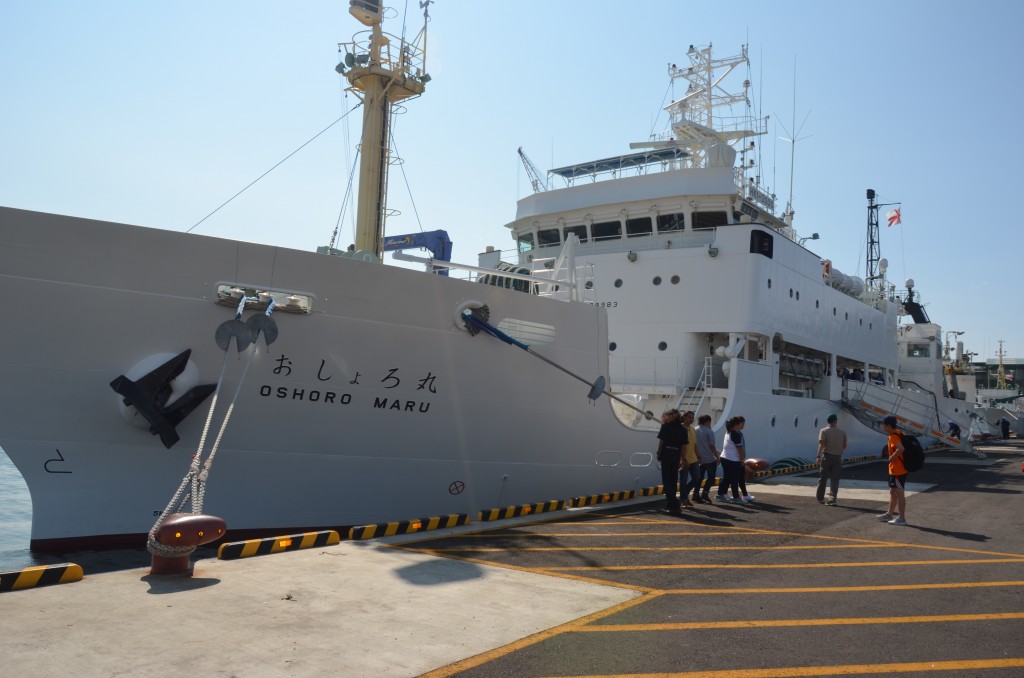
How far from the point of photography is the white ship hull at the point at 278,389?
21.9ft

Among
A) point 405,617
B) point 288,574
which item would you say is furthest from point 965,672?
point 288,574

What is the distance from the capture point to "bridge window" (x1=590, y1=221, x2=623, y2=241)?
1616 centimetres

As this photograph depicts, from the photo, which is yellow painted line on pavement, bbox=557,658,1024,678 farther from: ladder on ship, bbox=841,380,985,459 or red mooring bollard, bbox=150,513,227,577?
ladder on ship, bbox=841,380,985,459

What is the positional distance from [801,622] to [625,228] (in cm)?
1203

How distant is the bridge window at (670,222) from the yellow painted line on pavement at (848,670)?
12.3 m

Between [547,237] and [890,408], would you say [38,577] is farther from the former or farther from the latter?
[890,408]

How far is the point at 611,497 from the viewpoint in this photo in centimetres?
1084

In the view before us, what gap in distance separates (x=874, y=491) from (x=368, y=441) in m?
8.49

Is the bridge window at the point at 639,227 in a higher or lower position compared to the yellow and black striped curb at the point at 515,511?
higher

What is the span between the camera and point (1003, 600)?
5.31 meters

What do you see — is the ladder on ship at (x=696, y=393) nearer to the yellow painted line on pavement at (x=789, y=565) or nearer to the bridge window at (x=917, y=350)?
the yellow painted line on pavement at (x=789, y=565)

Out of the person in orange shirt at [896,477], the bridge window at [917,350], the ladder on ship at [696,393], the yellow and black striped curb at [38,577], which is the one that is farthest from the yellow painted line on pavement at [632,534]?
the bridge window at [917,350]

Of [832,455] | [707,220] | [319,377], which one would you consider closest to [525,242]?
[707,220]

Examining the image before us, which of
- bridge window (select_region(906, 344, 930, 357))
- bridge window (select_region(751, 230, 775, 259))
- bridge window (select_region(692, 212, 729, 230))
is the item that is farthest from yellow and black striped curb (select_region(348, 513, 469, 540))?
bridge window (select_region(906, 344, 930, 357))
